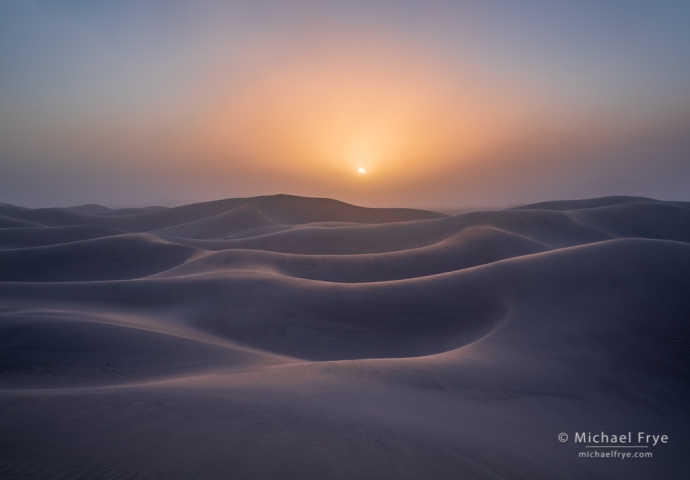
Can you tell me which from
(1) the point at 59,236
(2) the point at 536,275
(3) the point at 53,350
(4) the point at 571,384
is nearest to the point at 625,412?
(4) the point at 571,384

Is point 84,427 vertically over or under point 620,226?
under

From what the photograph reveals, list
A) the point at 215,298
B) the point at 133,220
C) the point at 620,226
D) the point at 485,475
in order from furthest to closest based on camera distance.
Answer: the point at 133,220, the point at 620,226, the point at 215,298, the point at 485,475

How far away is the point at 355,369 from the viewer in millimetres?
7781

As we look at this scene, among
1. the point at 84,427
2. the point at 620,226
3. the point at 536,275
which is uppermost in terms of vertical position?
the point at 620,226

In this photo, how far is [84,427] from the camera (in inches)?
190

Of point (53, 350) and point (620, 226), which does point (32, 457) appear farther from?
point (620, 226)

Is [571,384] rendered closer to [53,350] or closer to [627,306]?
[627,306]

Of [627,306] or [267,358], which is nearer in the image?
[267,358]

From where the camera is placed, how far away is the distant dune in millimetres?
4699

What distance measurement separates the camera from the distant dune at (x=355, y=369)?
4699mm

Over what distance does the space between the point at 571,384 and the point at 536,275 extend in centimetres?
530

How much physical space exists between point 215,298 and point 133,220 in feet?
189

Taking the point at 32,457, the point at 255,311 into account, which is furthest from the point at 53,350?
the point at 32,457

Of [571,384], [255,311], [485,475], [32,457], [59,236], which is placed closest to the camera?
[32,457]
